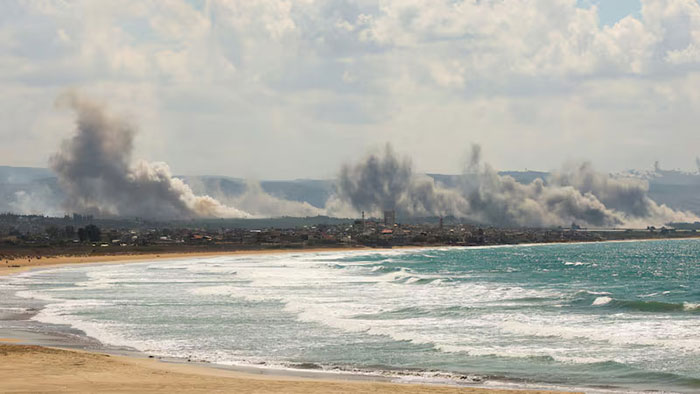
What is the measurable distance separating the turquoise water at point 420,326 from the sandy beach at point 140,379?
109 inches

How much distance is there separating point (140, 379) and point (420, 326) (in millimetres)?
20105

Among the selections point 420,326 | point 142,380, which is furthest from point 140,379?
point 420,326

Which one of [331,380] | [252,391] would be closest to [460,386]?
[331,380]

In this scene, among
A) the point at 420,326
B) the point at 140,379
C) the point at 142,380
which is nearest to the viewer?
the point at 142,380

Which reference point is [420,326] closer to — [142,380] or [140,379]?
[140,379]

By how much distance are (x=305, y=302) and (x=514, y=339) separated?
23.5m

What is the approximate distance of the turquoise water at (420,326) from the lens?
3067 centimetres

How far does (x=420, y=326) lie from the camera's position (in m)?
43.6

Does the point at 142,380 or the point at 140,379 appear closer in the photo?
the point at 142,380

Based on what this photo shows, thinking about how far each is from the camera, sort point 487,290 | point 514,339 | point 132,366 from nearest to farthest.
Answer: point 132,366, point 514,339, point 487,290

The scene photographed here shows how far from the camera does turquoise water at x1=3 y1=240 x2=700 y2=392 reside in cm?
3067

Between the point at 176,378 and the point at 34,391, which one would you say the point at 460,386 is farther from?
the point at 34,391

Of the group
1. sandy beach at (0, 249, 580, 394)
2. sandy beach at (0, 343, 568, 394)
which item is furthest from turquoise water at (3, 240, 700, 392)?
sandy beach at (0, 343, 568, 394)

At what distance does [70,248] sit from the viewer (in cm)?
18500
